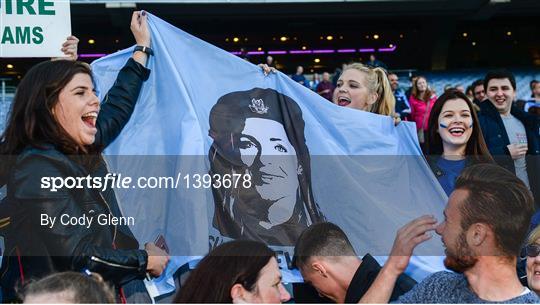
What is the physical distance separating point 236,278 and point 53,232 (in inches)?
32.6

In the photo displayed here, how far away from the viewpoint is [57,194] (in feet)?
10.1

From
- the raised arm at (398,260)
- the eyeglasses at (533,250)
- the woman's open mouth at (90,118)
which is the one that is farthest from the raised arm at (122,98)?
the eyeglasses at (533,250)

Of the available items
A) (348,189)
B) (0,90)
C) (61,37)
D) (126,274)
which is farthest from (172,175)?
(0,90)

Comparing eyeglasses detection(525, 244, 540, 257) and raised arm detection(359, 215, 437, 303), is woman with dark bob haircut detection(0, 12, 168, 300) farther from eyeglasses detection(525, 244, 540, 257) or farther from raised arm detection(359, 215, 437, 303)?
eyeglasses detection(525, 244, 540, 257)

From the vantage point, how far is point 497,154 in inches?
213

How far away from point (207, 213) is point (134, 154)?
0.47 meters

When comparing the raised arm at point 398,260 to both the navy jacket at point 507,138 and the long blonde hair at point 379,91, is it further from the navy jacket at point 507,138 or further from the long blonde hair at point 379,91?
the navy jacket at point 507,138

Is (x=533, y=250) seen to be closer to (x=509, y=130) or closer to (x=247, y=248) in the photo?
(x=247, y=248)

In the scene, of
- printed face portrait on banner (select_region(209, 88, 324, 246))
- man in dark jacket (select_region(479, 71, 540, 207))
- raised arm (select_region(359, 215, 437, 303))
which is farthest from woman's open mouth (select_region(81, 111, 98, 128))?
man in dark jacket (select_region(479, 71, 540, 207))

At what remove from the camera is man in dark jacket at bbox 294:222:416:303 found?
3.33 meters

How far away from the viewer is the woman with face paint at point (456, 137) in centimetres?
458

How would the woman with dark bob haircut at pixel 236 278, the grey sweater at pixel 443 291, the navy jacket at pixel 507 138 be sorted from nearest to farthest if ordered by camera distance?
the woman with dark bob haircut at pixel 236 278
the grey sweater at pixel 443 291
the navy jacket at pixel 507 138

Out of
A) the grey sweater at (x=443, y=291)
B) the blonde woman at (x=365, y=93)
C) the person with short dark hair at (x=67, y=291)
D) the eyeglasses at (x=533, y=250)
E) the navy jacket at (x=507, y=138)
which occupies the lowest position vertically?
the eyeglasses at (x=533, y=250)

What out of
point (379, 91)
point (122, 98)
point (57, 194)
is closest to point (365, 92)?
point (379, 91)
